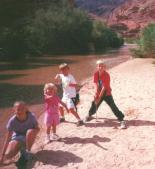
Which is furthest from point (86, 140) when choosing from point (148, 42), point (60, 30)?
point (60, 30)

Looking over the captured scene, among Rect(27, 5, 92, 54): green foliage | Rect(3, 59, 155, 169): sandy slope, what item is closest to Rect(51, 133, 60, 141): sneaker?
Rect(3, 59, 155, 169): sandy slope

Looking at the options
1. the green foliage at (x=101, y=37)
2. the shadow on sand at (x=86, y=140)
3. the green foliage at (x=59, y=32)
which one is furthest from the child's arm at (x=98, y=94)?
the green foliage at (x=101, y=37)

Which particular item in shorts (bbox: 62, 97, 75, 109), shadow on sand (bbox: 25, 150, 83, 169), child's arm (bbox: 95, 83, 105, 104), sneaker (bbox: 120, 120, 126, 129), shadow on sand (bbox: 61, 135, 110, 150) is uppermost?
child's arm (bbox: 95, 83, 105, 104)

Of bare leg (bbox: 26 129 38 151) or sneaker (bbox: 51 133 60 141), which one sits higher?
bare leg (bbox: 26 129 38 151)

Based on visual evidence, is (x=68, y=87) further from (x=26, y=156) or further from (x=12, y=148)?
(x=12, y=148)

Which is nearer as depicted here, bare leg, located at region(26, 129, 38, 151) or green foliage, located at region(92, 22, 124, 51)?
bare leg, located at region(26, 129, 38, 151)

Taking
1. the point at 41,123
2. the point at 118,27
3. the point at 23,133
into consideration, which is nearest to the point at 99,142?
the point at 23,133

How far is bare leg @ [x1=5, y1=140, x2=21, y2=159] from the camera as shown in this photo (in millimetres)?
9086

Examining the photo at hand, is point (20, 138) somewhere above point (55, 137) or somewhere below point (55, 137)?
above

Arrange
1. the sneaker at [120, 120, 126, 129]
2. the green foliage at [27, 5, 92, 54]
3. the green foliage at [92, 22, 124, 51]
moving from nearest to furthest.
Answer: the sneaker at [120, 120, 126, 129], the green foliage at [27, 5, 92, 54], the green foliage at [92, 22, 124, 51]

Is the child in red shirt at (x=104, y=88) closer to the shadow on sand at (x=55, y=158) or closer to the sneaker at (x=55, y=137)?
the sneaker at (x=55, y=137)

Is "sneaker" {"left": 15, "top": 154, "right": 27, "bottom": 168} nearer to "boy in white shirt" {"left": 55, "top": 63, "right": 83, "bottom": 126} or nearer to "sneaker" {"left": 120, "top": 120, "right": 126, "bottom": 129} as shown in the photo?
"boy in white shirt" {"left": 55, "top": 63, "right": 83, "bottom": 126}

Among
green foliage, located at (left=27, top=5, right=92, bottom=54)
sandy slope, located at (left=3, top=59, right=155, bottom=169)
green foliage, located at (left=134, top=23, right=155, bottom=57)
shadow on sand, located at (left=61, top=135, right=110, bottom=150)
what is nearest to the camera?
sandy slope, located at (left=3, top=59, right=155, bottom=169)

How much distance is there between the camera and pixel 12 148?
9.09m
